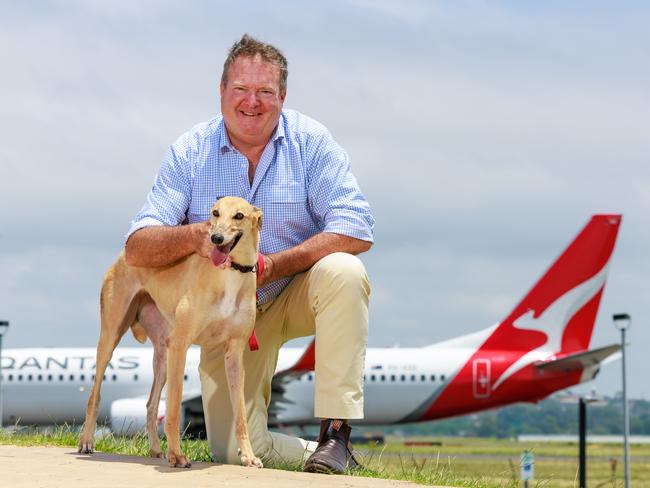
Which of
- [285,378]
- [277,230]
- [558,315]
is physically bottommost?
[277,230]

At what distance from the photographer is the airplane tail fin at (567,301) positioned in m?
23.6

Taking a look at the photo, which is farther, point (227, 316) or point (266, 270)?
point (266, 270)

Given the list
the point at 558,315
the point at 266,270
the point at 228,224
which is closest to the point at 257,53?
the point at 266,270

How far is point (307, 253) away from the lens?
432 cm

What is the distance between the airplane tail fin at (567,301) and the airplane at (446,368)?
0.9 inches

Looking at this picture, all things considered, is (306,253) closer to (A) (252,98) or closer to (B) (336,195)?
(B) (336,195)

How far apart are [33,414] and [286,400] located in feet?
18.2

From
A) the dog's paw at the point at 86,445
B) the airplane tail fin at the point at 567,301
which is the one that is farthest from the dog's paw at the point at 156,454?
the airplane tail fin at the point at 567,301

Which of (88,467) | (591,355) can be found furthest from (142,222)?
(591,355)

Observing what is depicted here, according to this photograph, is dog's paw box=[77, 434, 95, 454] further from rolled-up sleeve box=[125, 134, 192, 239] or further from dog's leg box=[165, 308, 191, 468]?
rolled-up sleeve box=[125, 134, 192, 239]

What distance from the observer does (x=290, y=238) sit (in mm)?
4648

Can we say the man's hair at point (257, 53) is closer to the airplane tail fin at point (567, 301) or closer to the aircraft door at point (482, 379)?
the aircraft door at point (482, 379)

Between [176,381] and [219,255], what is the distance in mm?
522

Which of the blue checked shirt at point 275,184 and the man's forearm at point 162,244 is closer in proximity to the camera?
the man's forearm at point 162,244
